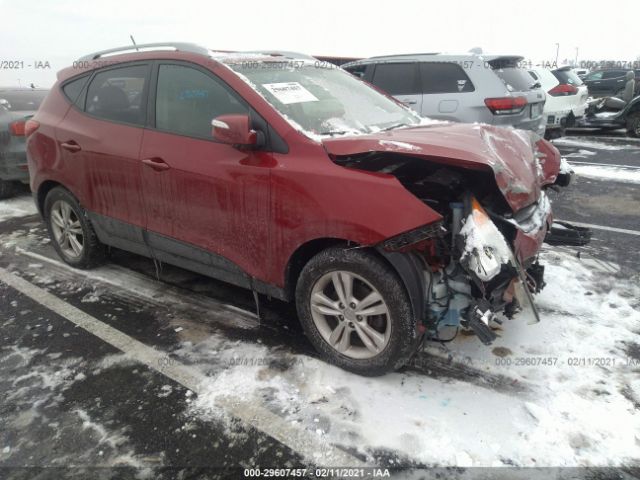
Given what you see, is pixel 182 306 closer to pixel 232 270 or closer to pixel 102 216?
pixel 232 270

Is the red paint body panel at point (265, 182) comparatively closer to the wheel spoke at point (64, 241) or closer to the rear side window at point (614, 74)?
the wheel spoke at point (64, 241)

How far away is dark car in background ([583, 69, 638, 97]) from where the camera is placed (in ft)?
61.6

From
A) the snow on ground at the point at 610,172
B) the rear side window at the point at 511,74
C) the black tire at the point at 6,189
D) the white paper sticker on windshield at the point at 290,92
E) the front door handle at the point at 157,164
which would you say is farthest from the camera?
the snow on ground at the point at 610,172

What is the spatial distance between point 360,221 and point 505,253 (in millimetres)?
713

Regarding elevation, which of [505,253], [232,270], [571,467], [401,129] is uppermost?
[401,129]

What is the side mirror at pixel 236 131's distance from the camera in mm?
2623

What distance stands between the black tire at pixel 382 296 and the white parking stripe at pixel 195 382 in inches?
21.3

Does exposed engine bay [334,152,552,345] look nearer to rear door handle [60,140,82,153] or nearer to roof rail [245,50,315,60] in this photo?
roof rail [245,50,315,60]

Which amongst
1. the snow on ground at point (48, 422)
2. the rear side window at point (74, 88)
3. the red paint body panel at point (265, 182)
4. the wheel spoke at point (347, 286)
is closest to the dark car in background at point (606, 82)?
the red paint body panel at point (265, 182)

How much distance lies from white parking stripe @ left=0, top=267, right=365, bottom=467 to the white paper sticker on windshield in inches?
68.4

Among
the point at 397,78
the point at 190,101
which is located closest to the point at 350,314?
the point at 190,101

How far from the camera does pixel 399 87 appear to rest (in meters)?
7.05

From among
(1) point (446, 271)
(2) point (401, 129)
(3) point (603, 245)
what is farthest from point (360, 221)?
(3) point (603, 245)

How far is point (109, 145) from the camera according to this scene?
351 centimetres
